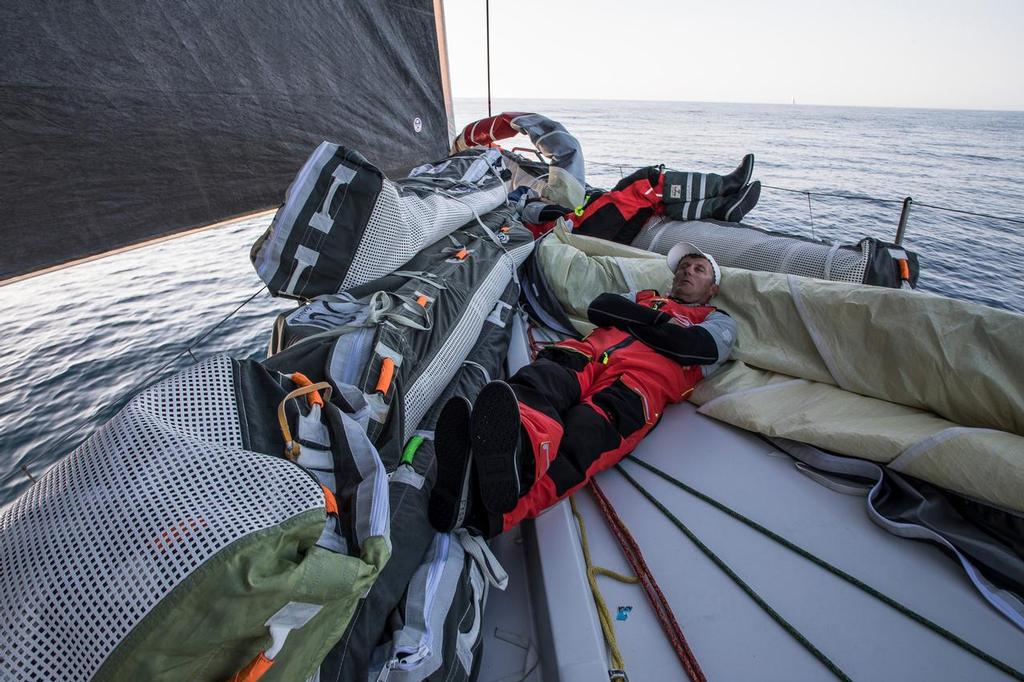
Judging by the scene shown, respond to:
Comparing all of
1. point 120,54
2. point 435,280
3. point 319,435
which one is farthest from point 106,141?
point 319,435

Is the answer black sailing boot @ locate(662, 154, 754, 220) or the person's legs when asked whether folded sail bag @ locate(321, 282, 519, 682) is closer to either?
the person's legs

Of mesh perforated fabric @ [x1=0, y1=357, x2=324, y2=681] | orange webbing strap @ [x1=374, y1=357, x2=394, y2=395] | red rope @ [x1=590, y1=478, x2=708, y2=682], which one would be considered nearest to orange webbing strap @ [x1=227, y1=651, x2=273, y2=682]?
mesh perforated fabric @ [x1=0, y1=357, x2=324, y2=681]

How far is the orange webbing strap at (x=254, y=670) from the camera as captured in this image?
58 centimetres

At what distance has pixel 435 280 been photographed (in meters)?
1.74

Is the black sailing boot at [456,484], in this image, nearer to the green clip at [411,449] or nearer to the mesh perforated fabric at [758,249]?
the green clip at [411,449]

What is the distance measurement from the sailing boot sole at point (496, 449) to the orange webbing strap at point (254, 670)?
566mm

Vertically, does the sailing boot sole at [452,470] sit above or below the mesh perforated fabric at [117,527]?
below

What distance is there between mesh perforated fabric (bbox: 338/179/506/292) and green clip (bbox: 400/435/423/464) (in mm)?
603

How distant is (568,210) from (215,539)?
125 inches

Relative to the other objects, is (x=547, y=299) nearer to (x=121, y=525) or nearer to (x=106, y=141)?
(x=106, y=141)

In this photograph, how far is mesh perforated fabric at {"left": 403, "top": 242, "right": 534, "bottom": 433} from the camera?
53.4 inches

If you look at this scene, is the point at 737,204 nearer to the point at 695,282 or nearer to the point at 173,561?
the point at 695,282

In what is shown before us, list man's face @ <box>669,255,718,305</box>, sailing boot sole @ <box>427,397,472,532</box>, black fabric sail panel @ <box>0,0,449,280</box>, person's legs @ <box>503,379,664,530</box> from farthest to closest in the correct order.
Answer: man's face @ <box>669,255,718,305</box>, black fabric sail panel @ <box>0,0,449,280</box>, person's legs @ <box>503,379,664,530</box>, sailing boot sole @ <box>427,397,472,532</box>

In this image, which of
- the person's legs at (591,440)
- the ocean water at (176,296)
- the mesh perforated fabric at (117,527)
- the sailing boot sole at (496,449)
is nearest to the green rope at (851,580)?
the person's legs at (591,440)
